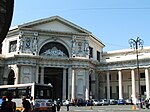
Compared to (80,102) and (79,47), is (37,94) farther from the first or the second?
(79,47)

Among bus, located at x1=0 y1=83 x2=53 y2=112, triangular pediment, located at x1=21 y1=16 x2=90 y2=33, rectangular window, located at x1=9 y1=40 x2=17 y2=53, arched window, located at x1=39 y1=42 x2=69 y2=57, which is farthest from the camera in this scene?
rectangular window, located at x1=9 y1=40 x2=17 y2=53

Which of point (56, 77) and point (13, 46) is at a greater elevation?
point (13, 46)

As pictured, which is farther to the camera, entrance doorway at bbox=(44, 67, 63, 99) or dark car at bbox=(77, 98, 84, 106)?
entrance doorway at bbox=(44, 67, 63, 99)

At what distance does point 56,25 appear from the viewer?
5031cm

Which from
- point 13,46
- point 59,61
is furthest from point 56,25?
point 13,46

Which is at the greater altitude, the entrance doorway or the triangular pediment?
the triangular pediment

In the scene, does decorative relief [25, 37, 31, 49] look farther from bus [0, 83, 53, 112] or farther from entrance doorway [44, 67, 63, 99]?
bus [0, 83, 53, 112]

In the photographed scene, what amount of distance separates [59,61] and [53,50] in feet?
8.07

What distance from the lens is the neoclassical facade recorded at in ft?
153

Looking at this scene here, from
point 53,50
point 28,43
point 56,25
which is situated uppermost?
point 56,25

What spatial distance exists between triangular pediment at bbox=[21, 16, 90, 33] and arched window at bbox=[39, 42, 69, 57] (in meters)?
3.01

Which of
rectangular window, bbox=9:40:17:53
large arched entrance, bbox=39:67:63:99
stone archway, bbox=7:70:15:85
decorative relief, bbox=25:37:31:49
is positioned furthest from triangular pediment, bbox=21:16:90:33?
stone archway, bbox=7:70:15:85

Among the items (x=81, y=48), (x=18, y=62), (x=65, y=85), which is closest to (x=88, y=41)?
(x=81, y=48)

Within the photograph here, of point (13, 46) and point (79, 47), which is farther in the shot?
point (79, 47)
